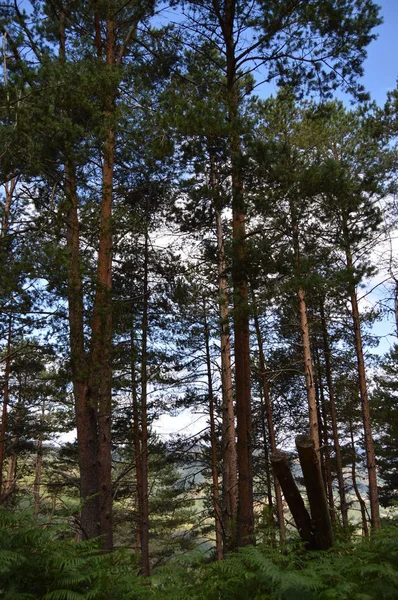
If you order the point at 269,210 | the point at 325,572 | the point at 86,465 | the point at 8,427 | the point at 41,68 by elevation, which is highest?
the point at 41,68

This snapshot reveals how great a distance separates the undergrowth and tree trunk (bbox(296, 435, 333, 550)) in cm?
18

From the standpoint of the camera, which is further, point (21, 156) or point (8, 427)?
point (8, 427)

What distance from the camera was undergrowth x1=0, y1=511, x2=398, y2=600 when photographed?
318cm

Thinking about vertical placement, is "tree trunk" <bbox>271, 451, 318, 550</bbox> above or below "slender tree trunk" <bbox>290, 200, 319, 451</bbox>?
below

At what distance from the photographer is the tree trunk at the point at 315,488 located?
4.01 metres

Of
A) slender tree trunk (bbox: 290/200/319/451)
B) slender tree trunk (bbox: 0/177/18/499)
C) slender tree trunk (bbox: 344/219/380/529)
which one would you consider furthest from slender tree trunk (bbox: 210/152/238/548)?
slender tree trunk (bbox: 0/177/18/499)

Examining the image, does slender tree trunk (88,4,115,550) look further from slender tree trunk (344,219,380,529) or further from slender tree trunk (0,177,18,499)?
slender tree trunk (344,219,380,529)

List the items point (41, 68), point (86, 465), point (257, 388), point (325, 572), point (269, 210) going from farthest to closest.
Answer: point (257, 388), point (269, 210), point (86, 465), point (41, 68), point (325, 572)

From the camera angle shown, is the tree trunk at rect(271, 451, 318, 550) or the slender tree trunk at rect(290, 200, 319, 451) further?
the slender tree trunk at rect(290, 200, 319, 451)

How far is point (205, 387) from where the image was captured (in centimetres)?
1661

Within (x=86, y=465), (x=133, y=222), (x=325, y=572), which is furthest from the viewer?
(x=133, y=222)

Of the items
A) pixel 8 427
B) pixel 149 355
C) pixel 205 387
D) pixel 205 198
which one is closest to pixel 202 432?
pixel 205 387

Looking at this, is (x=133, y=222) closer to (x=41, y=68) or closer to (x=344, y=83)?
(x=41, y=68)

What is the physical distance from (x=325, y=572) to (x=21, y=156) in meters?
7.55
